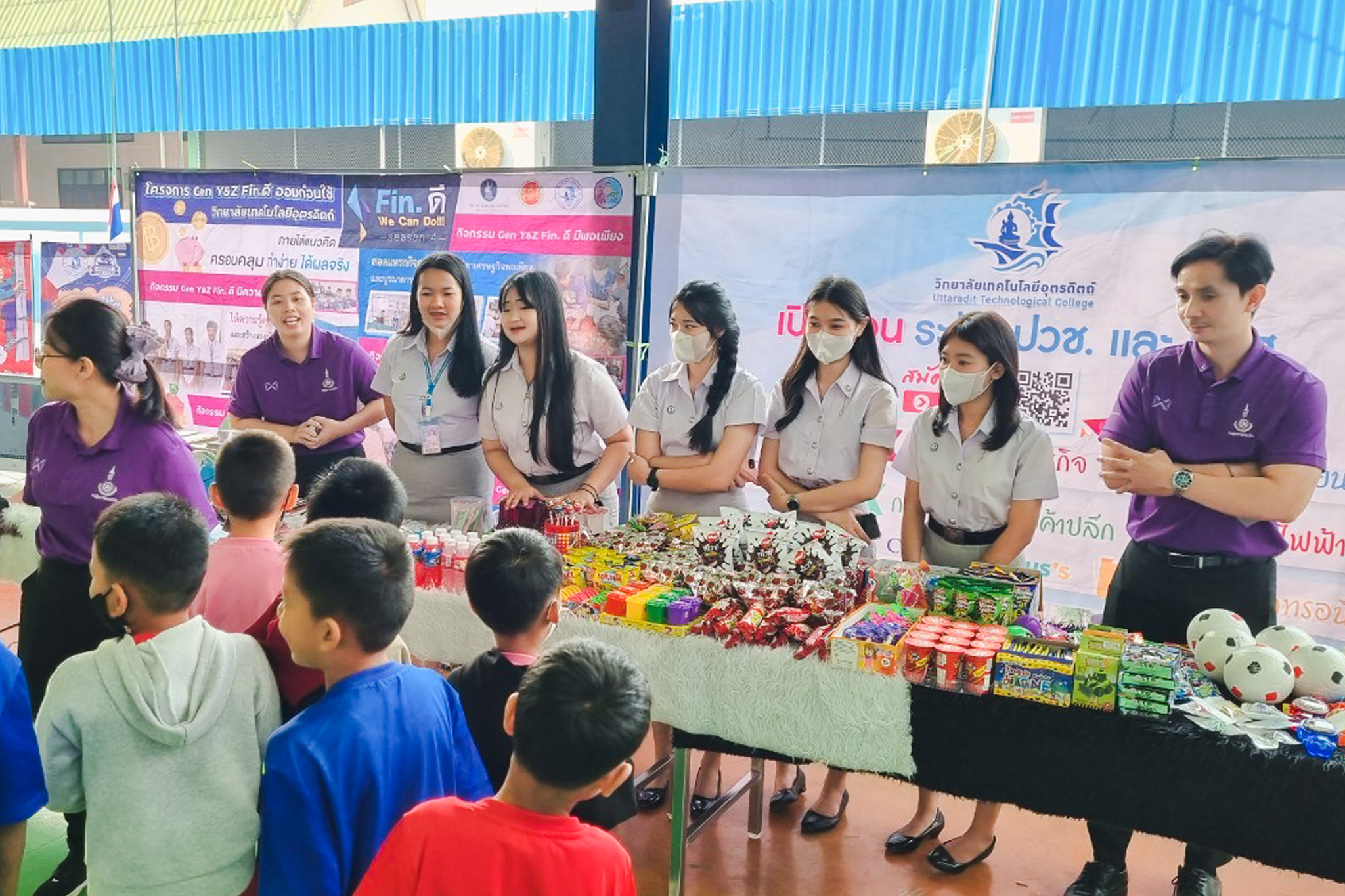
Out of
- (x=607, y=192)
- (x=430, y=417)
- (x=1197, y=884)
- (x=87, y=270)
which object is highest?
(x=607, y=192)

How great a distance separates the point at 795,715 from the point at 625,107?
123 inches

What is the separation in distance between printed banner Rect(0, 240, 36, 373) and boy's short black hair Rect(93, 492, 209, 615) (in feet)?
18.8

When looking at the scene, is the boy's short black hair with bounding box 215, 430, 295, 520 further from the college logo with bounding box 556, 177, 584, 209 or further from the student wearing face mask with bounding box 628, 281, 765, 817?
the college logo with bounding box 556, 177, 584, 209

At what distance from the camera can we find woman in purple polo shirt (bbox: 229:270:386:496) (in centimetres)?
391

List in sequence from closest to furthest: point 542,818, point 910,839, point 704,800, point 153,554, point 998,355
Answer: point 542,818 → point 153,554 → point 998,355 → point 910,839 → point 704,800

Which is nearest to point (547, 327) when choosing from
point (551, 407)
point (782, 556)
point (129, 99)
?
point (551, 407)

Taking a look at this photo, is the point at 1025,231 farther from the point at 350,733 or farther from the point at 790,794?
the point at 350,733

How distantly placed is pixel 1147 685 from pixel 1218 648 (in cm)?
25

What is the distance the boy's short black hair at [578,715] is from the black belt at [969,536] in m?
1.83

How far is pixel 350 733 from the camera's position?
153 cm

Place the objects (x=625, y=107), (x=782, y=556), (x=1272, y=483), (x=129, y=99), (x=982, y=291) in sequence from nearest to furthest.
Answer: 1. (x=1272, y=483)
2. (x=782, y=556)
3. (x=982, y=291)
4. (x=625, y=107)
5. (x=129, y=99)

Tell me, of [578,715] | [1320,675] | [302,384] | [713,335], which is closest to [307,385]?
[302,384]

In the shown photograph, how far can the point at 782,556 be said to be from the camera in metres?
2.85

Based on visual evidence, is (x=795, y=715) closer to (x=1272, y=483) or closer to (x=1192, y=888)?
(x=1192, y=888)
